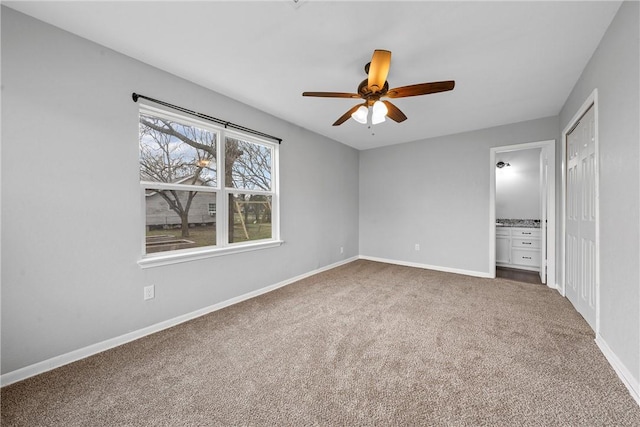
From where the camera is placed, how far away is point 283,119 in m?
3.57

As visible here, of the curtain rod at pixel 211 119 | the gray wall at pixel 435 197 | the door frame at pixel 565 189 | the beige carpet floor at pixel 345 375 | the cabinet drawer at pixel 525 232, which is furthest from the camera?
the cabinet drawer at pixel 525 232

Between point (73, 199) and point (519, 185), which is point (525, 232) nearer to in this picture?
point (519, 185)

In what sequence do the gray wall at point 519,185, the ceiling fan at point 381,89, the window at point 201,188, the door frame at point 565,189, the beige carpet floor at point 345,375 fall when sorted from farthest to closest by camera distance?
the gray wall at point 519,185 < the window at point 201,188 < the door frame at point 565,189 < the ceiling fan at point 381,89 < the beige carpet floor at point 345,375

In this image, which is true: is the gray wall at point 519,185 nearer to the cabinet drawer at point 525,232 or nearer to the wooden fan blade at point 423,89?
the cabinet drawer at point 525,232

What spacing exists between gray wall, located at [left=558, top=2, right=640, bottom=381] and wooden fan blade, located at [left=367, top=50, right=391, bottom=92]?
1442mm

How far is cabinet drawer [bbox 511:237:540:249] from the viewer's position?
4.34 metres

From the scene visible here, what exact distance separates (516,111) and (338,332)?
3643 millimetres

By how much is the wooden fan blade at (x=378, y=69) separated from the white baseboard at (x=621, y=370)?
2.49 m

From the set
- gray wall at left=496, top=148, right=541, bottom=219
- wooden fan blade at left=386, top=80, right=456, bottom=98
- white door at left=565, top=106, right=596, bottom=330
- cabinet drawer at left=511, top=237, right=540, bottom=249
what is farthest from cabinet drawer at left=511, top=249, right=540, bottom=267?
wooden fan blade at left=386, top=80, right=456, bottom=98

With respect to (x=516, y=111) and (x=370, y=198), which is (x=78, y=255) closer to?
(x=370, y=198)

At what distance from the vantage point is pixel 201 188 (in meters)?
2.67

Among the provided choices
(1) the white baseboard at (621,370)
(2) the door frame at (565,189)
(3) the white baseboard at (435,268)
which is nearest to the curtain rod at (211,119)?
(3) the white baseboard at (435,268)

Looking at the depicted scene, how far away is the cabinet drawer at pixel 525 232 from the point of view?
14.1 ft

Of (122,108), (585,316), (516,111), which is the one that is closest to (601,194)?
(585,316)
